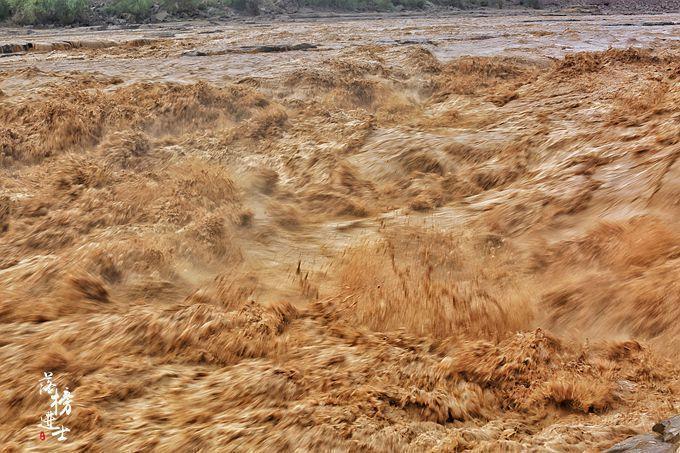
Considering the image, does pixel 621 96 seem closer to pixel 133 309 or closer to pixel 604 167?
pixel 604 167

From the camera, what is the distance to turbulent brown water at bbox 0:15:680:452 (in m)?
3.22

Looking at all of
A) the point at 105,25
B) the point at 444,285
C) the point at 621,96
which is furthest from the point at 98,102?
the point at 105,25

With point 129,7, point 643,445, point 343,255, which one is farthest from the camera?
point 129,7

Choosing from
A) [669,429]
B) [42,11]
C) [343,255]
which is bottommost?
[343,255]

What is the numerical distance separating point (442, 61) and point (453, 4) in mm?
16049

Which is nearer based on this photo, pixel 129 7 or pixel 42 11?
pixel 42 11

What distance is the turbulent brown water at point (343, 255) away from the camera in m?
3.22

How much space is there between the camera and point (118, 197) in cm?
606

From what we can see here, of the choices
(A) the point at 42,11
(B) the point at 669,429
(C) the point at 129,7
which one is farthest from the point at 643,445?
(C) the point at 129,7

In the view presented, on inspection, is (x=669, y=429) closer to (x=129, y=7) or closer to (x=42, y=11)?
(x=42, y=11)

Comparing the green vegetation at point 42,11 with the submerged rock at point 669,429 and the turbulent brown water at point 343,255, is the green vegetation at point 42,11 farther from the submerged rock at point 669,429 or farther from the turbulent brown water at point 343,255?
the submerged rock at point 669,429

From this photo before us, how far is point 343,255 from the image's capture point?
5285mm

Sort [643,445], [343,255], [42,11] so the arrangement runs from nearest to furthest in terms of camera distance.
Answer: [643,445]
[343,255]
[42,11]

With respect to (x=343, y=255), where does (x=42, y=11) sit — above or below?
above
